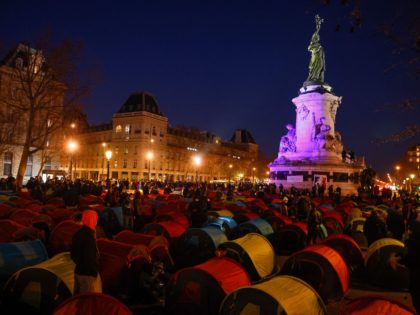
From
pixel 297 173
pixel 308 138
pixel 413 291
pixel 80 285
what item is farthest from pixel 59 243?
pixel 308 138

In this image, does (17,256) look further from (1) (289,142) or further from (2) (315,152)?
(1) (289,142)

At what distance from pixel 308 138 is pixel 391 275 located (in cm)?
3085

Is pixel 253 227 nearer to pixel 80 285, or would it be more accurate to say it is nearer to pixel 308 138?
pixel 80 285

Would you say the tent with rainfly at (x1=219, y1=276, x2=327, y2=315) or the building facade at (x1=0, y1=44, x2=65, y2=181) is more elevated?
the building facade at (x1=0, y1=44, x2=65, y2=181)

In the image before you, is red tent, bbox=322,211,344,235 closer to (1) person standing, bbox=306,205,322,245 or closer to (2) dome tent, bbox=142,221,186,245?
(1) person standing, bbox=306,205,322,245

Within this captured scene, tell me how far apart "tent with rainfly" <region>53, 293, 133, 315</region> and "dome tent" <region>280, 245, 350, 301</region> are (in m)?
4.73

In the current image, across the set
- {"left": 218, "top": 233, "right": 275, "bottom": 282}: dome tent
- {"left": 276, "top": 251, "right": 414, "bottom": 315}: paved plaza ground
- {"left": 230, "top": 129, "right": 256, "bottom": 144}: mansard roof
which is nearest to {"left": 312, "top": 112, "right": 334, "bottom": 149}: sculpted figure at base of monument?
{"left": 276, "top": 251, "right": 414, "bottom": 315}: paved plaza ground

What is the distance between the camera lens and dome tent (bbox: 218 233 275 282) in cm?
988

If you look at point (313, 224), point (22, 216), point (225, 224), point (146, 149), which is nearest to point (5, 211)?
point (22, 216)

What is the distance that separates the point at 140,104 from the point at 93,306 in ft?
283

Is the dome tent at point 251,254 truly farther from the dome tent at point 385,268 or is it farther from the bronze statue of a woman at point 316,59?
the bronze statue of a woman at point 316,59

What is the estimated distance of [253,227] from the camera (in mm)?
14055

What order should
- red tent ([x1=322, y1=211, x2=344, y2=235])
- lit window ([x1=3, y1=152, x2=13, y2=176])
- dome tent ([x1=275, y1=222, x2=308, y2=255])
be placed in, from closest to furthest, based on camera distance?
dome tent ([x1=275, y1=222, x2=308, y2=255])
red tent ([x1=322, y1=211, x2=344, y2=235])
lit window ([x1=3, y1=152, x2=13, y2=176])

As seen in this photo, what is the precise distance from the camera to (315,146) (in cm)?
3969
